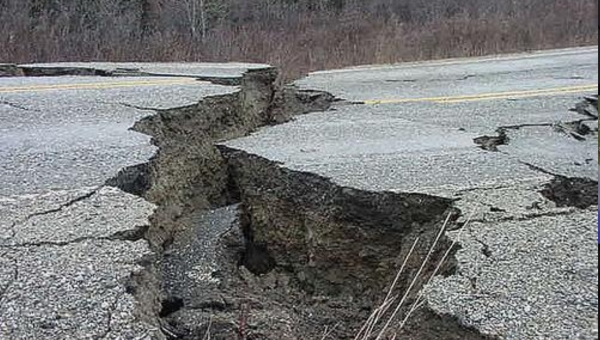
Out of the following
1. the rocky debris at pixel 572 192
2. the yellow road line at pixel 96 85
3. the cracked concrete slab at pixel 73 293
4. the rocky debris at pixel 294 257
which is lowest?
the rocky debris at pixel 294 257

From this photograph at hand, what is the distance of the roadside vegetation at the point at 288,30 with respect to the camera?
29.8 feet

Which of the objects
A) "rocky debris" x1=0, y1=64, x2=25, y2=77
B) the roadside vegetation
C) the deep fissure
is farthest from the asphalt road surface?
the roadside vegetation

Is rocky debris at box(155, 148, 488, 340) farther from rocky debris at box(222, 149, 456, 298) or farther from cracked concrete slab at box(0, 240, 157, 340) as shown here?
cracked concrete slab at box(0, 240, 157, 340)

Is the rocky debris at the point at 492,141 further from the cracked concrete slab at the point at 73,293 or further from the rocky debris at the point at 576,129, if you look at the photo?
the cracked concrete slab at the point at 73,293

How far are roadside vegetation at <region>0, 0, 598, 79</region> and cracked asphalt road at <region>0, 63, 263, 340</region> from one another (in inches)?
144

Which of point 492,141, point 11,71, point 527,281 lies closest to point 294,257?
point 527,281

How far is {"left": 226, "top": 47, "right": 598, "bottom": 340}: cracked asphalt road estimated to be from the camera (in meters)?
2.15

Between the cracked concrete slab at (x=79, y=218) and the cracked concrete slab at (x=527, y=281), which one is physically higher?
the cracked concrete slab at (x=79, y=218)

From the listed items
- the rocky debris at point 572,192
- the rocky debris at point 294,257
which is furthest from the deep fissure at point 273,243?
the rocky debris at point 572,192

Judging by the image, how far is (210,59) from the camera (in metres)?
9.23

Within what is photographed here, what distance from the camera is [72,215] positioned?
2.78 m

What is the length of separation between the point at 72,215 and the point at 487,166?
202 cm

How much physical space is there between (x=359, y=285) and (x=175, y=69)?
464 centimetres

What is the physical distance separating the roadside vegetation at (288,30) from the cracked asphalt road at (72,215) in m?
3.66
